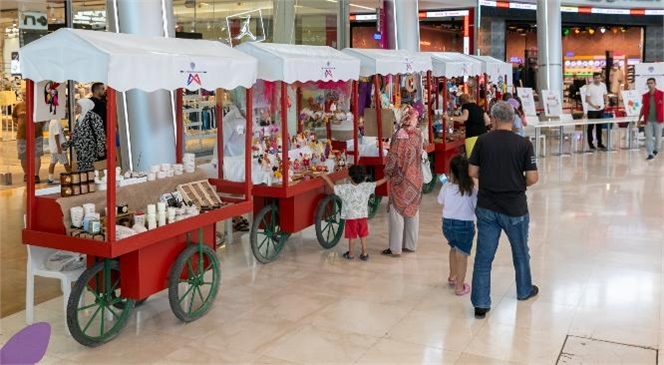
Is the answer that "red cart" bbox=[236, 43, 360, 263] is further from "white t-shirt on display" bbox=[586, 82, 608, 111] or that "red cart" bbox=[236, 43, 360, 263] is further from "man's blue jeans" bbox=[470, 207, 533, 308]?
"white t-shirt on display" bbox=[586, 82, 608, 111]

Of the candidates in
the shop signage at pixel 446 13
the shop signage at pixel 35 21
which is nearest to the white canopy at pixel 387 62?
the shop signage at pixel 35 21

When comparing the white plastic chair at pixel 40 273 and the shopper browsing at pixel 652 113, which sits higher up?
the shopper browsing at pixel 652 113

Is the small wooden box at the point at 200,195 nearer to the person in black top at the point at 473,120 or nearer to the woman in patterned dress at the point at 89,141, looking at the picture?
the woman in patterned dress at the point at 89,141

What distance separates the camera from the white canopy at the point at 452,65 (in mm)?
10461

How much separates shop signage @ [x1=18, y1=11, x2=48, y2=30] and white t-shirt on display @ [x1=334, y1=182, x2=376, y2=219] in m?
5.75

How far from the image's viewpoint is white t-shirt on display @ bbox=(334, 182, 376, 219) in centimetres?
655

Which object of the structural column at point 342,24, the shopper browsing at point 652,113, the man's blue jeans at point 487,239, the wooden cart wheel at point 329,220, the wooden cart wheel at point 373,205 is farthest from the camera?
the structural column at point 342,24

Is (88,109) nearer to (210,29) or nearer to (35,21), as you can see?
(35,21)

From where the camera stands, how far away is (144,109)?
7020 mm

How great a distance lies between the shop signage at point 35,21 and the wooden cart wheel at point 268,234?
5331 mm

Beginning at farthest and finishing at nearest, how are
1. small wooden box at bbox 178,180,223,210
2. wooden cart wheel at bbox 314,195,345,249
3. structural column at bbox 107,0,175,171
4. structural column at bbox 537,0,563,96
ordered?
structural column at bbox 537,0,563,96, wooden cart wheel at bbox 314,195,345,249, structural column at bbox 107,0,175,171, small wooden box at bbox 178,180,223,210

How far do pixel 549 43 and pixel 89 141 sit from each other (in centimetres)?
1520

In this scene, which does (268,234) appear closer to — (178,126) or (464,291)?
(178,126)

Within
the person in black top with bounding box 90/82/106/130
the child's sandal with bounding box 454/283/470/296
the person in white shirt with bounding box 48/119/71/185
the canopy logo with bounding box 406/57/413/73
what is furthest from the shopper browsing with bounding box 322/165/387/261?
the person in white shirt with bounding box 48/119/71/185
